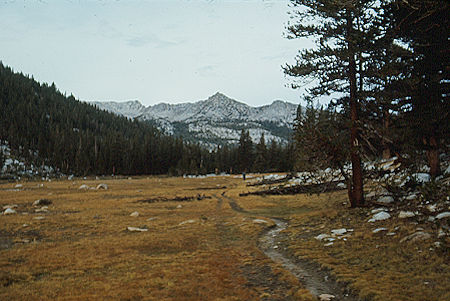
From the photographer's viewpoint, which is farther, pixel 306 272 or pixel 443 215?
pixel 443 215

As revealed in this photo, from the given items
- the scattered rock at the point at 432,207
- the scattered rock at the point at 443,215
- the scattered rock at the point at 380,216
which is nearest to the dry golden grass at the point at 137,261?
the scattered rock at the point at 380,216

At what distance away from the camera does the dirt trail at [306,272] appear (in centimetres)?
967

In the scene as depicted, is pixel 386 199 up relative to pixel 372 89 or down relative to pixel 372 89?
down

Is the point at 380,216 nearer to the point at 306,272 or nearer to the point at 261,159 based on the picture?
the point at 306,272

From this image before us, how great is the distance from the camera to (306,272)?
11.7 m

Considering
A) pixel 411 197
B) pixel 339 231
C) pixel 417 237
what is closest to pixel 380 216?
pixel 339 231

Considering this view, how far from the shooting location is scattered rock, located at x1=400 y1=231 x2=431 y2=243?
38.4 ft

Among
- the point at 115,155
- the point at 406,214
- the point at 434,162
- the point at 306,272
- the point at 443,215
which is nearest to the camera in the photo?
the point at 306,272

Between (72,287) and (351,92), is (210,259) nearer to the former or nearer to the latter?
(72,287)

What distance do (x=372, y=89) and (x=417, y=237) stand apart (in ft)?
33.4

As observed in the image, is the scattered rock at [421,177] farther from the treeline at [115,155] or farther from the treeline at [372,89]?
the treeline at [115,155]

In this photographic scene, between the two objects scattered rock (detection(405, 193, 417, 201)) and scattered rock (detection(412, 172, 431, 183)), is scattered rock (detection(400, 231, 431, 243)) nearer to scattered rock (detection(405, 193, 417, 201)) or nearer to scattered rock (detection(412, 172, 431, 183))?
scattered rock (detection(405, 193, 417, 201))

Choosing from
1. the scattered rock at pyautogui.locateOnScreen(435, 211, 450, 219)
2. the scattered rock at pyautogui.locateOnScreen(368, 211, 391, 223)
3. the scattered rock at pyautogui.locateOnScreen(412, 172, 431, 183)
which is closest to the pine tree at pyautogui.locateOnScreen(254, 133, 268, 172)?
the scattered rock at pyautogui.locateOnScreen(412, 172, 431, 183)

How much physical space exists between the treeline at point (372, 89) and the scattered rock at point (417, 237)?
614 centimetres
